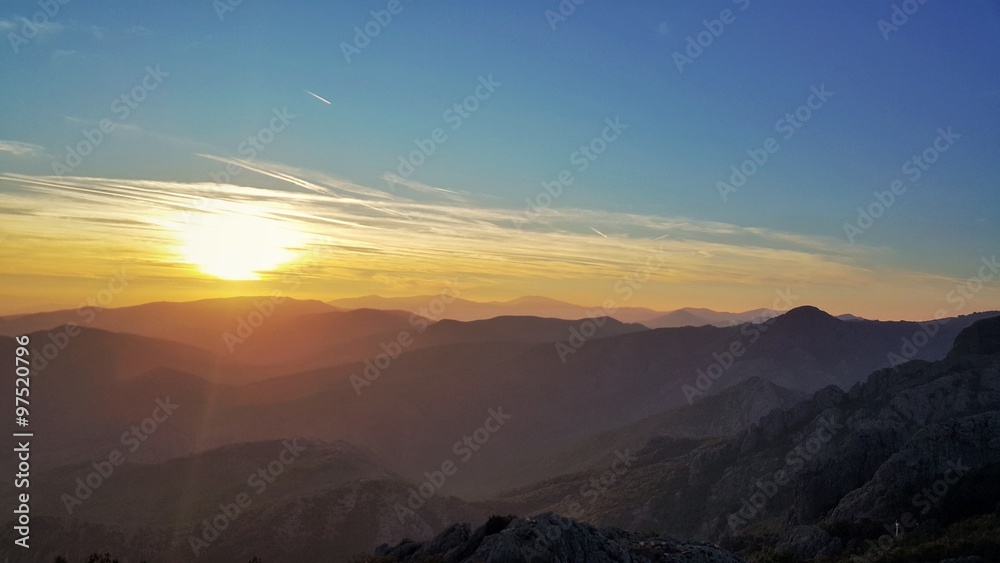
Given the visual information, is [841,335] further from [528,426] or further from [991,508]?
[991,508]

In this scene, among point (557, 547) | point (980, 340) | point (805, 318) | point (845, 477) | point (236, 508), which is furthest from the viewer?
point (805, 318)

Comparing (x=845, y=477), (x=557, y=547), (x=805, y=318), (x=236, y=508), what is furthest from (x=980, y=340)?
(x=805, y=318)

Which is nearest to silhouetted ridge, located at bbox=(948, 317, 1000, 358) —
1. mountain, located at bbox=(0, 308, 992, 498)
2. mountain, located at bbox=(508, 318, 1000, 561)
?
mountain, located at bbox=(508, 318, 1000, 561)

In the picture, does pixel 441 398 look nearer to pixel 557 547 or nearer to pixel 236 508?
pixel 236 508

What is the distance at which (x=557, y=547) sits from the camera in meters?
22.7

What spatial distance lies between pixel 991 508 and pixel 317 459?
305 ft

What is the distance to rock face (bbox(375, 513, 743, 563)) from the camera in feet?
73.4

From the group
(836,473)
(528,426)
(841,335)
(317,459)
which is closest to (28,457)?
(317,459)

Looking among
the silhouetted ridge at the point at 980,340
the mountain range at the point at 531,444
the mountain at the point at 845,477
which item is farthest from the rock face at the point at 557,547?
the silhouetted ridge at the point at 980,340

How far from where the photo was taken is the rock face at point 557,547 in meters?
22.4

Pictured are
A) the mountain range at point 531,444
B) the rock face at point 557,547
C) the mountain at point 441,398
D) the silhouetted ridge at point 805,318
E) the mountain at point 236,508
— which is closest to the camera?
the rock face at point 557,547

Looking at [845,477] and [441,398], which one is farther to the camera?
[441,398]

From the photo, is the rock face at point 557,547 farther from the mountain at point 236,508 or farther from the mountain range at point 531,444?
the mountain at point 236,508

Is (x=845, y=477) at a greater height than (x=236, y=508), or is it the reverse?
(x=236, y=508)
